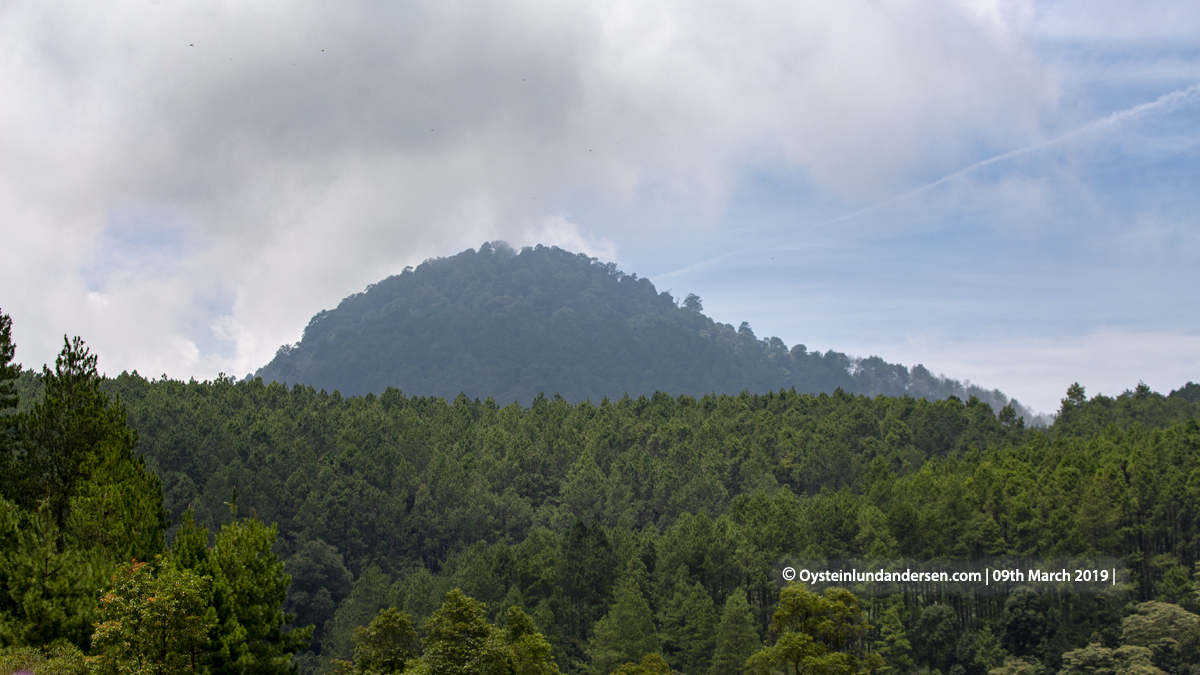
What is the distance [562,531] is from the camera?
8512 cm

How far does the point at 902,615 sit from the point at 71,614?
54.4 m

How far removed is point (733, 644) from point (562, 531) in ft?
105

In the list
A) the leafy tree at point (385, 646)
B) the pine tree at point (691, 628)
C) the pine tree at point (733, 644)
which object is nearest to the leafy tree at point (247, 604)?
the leafy tree at point (385, 646)

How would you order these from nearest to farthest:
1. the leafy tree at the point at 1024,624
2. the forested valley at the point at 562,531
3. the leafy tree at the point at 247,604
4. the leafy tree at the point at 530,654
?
the leafy tree at the point at 247,604, the forested valley at the point at 562,531, the leafy tree at the point at 530,654, the leafy tree at the point at 1024,624

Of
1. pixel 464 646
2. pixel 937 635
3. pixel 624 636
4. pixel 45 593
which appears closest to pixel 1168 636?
pixel 937 635

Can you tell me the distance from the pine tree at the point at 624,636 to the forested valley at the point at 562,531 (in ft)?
0.61

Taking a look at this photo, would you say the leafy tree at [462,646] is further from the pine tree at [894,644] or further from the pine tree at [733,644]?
the pine tree at [894,644]

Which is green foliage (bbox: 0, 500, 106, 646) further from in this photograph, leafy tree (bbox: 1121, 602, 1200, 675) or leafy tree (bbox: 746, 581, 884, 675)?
leafy tree (bbox: 1121, 602, 1200, 675)

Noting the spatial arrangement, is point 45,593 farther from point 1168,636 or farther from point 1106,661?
point 1168,636

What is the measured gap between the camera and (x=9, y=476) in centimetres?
3656

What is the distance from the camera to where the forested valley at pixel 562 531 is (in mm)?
25828

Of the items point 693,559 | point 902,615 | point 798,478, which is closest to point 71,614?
point 693,559

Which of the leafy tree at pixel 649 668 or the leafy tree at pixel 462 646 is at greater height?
the leafy tree at pixel 462 646

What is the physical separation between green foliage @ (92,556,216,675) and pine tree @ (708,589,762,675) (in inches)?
1563
